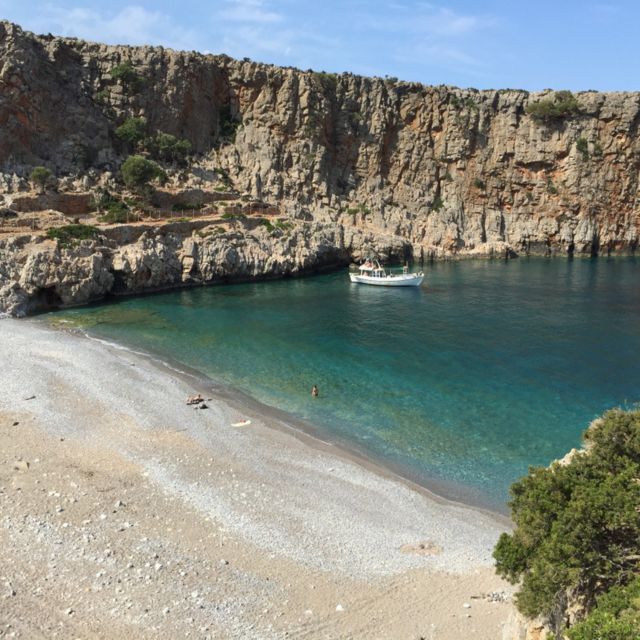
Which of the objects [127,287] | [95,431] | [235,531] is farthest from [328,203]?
[235,531]

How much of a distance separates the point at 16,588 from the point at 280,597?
21.2 feet

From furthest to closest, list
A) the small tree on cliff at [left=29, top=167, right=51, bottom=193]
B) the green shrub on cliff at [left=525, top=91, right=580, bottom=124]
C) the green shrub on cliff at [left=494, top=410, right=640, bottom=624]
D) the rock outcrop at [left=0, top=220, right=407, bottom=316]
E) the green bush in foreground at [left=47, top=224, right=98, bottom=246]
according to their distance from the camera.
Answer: the green shrub on cliff at [left=525, top=91, right=580, bottom=124] < the small tree on cliff at [left=29, top=167, right=51, bottom=193] < the green bush in foreground at [left=47, top=224, right=98, bottom=246] < the rock outcrop at [left=0, top=220, right=407, bottom=316] < the green shrub on cliff at [left=494, top=410, right=640, bottom=624]

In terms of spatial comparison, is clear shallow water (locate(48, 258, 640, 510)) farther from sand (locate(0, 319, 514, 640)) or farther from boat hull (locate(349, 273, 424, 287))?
sand (locate(0, 319, 514, 640))

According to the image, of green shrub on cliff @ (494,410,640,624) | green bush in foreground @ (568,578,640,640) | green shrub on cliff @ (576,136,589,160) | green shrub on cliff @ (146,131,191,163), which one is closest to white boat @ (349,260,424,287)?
green shrub on cliff @ (146,131,191,163)

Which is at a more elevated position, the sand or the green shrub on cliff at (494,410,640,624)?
the green shrub on cliff at (494,410,640,624)

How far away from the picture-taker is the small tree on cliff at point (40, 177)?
57281 millimetres

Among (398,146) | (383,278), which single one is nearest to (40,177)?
(383,278)

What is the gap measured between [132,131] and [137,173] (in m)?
10.1

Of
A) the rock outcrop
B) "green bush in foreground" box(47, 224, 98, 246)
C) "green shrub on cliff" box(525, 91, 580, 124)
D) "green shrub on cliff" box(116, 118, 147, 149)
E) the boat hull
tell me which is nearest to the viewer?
the rock outcrop

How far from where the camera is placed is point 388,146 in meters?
89.4

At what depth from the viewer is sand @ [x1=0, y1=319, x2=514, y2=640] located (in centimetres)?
1335

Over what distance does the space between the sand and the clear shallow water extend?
11.1 feet

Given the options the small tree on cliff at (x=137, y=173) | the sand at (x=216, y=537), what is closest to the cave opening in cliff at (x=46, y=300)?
the small tree on cliff at (x=137, y=173)

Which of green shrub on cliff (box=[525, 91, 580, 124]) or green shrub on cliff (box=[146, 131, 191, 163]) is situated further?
green shrub on cliff (box=[525, 91, 580, 124])
